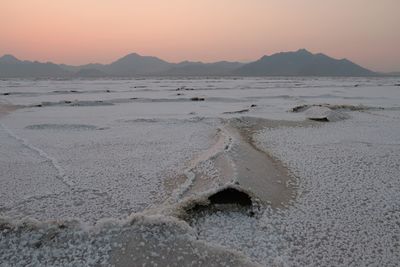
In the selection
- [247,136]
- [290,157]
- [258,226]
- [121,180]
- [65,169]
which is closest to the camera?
[258,226]

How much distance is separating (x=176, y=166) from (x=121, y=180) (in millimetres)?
616

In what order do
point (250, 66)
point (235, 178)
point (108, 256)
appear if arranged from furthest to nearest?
point (250, 66) < point (235, 178) < point (108, 256)

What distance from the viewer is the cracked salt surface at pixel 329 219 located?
2.13 m

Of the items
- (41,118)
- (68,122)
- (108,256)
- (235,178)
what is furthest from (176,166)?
(41,118)

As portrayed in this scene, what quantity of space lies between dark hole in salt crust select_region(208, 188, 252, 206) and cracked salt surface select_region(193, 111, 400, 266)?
16cm

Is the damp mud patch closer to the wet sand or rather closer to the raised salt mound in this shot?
the wet sand

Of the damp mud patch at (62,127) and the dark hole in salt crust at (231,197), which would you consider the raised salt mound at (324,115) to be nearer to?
the damp mud patch at (62,127)

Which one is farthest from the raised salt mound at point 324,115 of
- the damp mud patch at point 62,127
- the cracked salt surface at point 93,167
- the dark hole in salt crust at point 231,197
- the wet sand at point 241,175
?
the dark hole in salt crust at point 231,197

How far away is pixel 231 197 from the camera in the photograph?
8.90 ft

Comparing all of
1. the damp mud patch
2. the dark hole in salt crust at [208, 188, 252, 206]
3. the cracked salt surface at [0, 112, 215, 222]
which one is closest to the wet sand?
the dark hole in salt crust at [208, 188, 252, 206]

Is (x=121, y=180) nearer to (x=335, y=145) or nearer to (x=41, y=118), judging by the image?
(x=335, y=145)

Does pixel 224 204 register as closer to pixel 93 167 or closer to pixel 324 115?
pixel 93 167

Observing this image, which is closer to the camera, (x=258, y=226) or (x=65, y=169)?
(x=258, y=226)

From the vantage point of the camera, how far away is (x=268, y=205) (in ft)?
8.80
